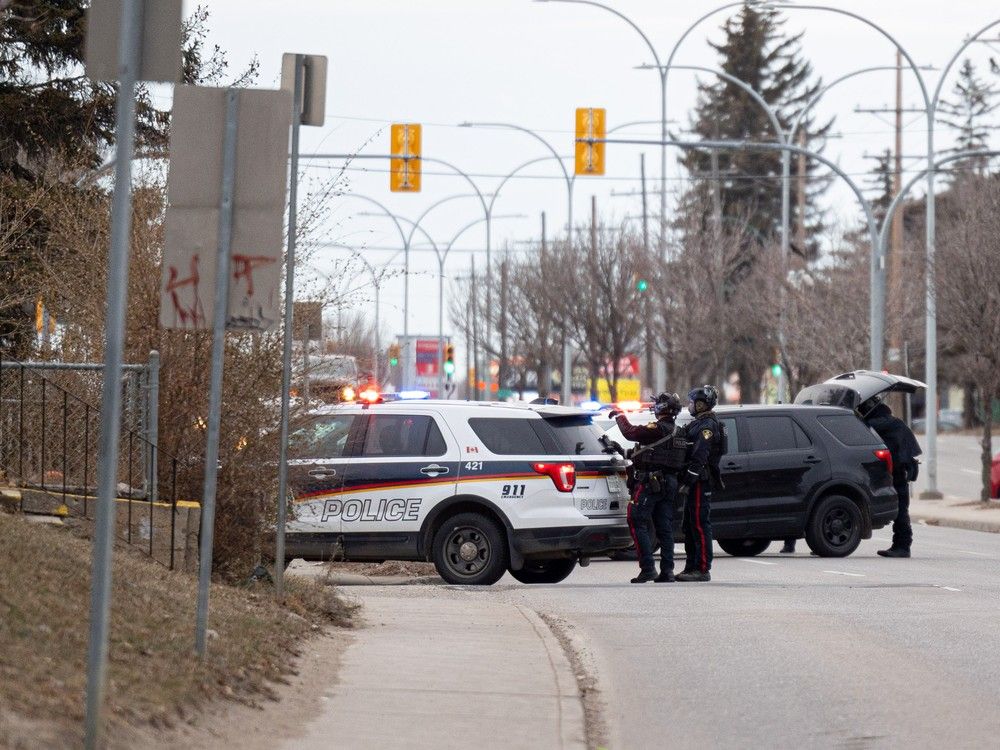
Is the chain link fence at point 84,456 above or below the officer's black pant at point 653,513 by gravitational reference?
above

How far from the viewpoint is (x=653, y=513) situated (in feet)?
55.4

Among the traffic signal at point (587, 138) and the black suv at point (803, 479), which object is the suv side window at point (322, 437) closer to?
the black suv at point (803, 479)

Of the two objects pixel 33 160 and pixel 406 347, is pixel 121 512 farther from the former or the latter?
pixel 406 347

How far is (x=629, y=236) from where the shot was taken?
55.7m

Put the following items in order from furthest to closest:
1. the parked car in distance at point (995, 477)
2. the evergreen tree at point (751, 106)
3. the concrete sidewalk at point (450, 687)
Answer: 1. the evergreen tree at point (751, 106)
2. the parked car in distance at point (995, 477)
3. the concrete sidewalk at point (450, 687)

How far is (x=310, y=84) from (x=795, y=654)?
4.84 metres

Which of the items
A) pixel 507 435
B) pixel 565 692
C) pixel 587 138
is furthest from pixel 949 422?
pixel 565 692

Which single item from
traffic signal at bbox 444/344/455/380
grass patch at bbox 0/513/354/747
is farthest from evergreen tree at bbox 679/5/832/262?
grass patch at bbox 0/513/354/747

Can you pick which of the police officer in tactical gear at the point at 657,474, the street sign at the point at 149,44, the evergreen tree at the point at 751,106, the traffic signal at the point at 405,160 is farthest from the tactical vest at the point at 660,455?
the evergreen tree at the point at 751,106

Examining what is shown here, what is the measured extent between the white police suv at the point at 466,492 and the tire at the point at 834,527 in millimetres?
4917

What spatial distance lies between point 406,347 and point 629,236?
10241 millimetres

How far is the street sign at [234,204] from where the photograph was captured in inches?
344

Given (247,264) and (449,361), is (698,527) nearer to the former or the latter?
(247,264)

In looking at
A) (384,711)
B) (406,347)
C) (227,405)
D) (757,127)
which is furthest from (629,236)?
(384,711)
